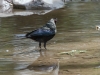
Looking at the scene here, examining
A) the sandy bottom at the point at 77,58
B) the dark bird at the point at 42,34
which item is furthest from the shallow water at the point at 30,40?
the dark bird at the point at 42,34

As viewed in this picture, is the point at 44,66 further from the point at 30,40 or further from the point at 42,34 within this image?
the point at 30,40

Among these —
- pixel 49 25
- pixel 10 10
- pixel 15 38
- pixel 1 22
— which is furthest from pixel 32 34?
pixel 10 10

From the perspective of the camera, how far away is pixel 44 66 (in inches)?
262

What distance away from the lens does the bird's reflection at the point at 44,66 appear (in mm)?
6288

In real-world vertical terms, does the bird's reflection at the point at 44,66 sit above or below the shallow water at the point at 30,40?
above

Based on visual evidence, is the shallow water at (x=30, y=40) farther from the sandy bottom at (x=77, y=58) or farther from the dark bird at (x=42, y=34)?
the dark bird at (x=42, y=34)

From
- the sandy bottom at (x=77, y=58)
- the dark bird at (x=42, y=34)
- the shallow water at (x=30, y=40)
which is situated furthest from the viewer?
the dark bird at (x=42, y=34)

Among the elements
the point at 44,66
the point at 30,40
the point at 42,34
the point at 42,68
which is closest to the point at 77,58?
the point at 44,66

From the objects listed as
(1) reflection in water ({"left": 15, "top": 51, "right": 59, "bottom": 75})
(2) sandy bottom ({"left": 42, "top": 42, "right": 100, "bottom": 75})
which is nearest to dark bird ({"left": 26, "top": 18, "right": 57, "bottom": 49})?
(2) sandy bottom ({"left": 42, "top": 42, "right": 100, "bottom": 75})

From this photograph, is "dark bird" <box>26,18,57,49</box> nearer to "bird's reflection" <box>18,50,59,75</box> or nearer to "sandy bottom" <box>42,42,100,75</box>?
"sandy bottom" <box>42,42,100,75</box>

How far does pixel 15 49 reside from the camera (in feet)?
26.5

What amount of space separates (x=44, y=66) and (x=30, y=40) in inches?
97.2

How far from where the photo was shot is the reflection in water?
6.24m

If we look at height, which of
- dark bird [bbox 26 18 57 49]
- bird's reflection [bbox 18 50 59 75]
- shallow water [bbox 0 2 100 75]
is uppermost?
dark bird [bbox 26 18 57 49]
